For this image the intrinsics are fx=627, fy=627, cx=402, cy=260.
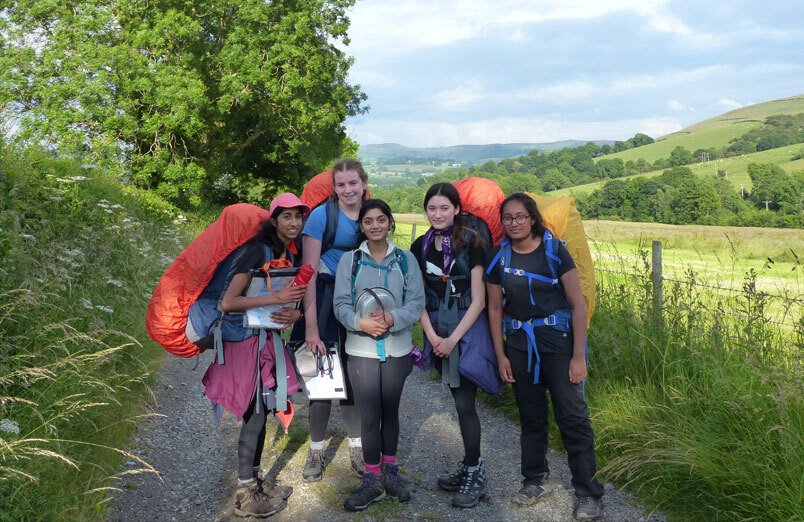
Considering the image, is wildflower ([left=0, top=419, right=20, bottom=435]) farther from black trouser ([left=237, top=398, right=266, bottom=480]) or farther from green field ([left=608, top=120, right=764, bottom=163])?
green field ([left=608, top=120, right=764, bottom=163])

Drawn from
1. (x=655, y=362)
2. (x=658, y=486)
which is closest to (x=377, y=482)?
(x=658, y=486)

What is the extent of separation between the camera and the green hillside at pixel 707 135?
356ft

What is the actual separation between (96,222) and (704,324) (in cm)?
765

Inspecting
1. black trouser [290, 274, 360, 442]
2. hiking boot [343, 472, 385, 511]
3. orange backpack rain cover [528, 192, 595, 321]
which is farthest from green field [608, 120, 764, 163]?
hiking boot [343, 472, 385, 511]

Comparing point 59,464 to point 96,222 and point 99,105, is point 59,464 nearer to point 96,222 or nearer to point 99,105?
point 96,222

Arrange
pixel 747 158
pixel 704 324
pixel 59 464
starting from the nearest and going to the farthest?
1. pixel 59 464
2. pixel 704 324
3. pixel 747 158

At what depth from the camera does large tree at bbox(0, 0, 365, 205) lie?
60.3ft

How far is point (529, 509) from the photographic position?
3.82 meters

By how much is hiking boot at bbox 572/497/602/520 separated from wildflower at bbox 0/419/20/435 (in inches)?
118

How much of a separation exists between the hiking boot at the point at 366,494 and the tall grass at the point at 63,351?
45.1 inches

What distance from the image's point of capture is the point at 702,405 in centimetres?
405

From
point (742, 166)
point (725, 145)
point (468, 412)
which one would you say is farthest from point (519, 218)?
point (725, 145)

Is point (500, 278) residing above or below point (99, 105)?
below

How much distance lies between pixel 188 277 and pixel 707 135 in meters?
145
